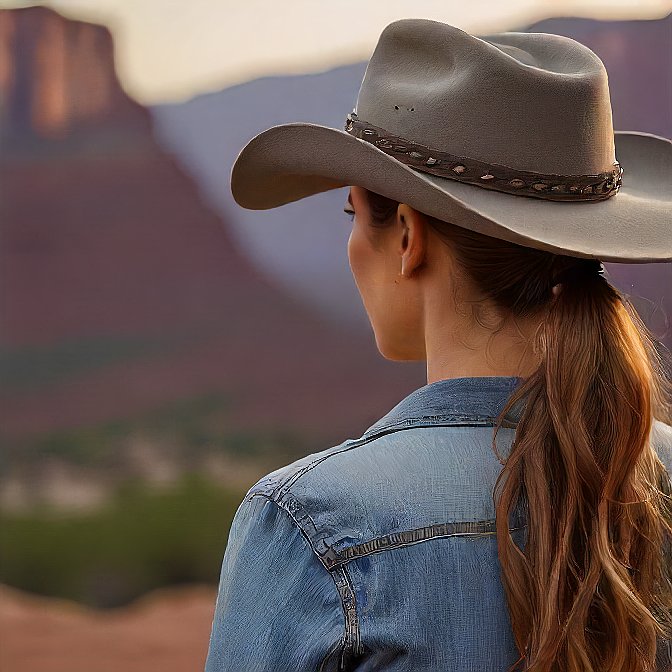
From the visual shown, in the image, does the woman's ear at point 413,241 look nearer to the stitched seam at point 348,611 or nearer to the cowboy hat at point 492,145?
the cowboy hat at point 492,145

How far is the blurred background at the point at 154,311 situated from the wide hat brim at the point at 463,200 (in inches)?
95.2

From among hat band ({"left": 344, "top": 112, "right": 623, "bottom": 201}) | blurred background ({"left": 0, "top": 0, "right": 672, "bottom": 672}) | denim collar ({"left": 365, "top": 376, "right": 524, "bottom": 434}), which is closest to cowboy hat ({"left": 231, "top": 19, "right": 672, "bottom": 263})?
hat band ({"left": 344, "top": 112, "right": 623, "bottom": 201})

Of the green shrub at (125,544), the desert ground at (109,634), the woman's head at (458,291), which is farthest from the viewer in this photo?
the green shrub at (125,544)

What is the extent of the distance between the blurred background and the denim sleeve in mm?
2663

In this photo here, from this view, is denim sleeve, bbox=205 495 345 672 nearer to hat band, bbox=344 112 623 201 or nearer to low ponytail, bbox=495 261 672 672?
low ponytail, bbox=495 261 672 672

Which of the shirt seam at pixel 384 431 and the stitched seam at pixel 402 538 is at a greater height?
the shirt seam at pixel 384 431

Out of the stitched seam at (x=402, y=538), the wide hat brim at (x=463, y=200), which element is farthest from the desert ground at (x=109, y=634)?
the stitched seam at (x=402, y=538)

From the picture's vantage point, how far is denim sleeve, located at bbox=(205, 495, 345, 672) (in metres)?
0.69

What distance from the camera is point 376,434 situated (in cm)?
75

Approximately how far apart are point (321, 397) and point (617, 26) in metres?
1.68

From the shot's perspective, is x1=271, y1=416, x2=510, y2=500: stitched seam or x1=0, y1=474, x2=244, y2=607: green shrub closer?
x1=271, y1=416, x2=510, y2=500: stitched seam

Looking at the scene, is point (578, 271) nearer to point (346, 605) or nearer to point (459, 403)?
point (459, 403)

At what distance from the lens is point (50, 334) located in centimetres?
352

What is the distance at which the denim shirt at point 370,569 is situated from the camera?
0.69 m
